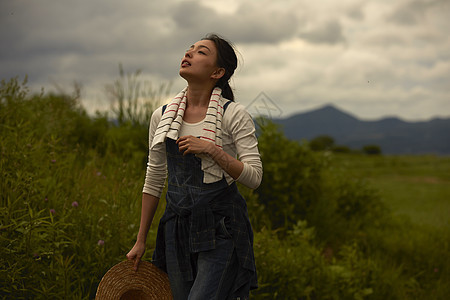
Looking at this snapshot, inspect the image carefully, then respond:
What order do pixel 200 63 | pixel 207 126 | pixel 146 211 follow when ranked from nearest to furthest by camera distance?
pixel 207 126
pixel 200 63
pixel 146 211

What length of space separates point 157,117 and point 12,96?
12.1 ft

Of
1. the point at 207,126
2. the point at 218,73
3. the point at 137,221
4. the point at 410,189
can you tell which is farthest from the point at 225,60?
the point at 410,189

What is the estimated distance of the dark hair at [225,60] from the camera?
9.02 feet

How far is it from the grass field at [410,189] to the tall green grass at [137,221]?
20cm

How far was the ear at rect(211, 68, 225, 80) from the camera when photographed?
2719mm

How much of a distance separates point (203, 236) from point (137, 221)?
1.89 meters

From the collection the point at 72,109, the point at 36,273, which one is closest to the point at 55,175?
the point at 36,273

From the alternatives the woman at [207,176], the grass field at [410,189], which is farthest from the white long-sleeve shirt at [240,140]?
the grass field at [410,189]

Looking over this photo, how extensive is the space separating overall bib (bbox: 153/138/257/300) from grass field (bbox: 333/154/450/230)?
5.64 m

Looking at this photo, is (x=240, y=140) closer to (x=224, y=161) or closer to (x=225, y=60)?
(x=224, y=161)

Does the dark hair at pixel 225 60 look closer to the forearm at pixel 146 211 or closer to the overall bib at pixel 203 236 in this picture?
the overall bib at pixel 203 236

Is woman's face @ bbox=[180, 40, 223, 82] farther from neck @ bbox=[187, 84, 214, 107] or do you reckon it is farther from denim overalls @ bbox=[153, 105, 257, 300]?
denim overalls @ bbox=[153, 105, 257, 300]

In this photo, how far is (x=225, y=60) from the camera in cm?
276

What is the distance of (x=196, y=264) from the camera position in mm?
2709
